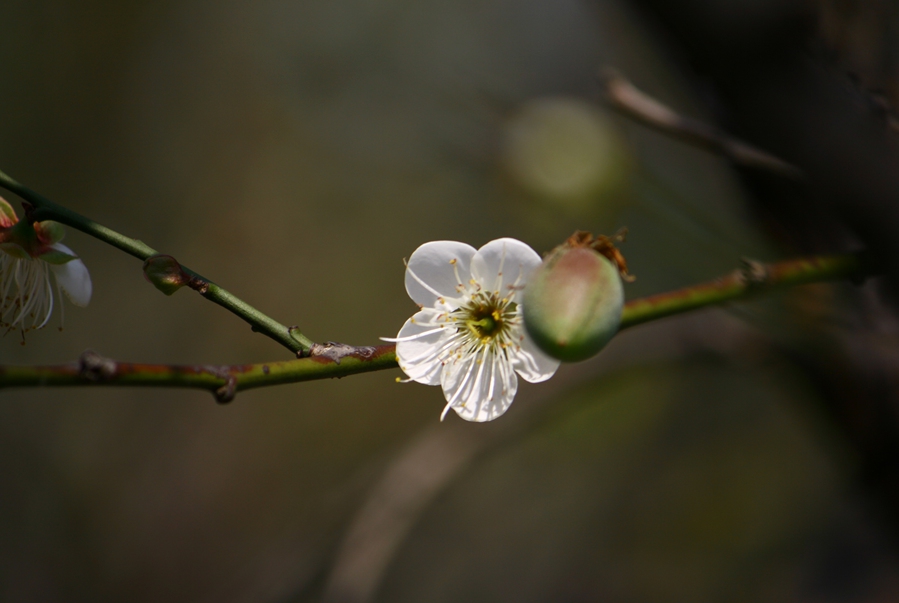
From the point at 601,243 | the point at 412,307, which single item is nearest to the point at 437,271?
the point at 601,243

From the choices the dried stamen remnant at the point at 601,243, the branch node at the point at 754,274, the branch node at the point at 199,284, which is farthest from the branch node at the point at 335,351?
the branch node at the point at 754,274

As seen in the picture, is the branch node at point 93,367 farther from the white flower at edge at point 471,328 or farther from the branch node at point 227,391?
the white flower at edge at point 471,328

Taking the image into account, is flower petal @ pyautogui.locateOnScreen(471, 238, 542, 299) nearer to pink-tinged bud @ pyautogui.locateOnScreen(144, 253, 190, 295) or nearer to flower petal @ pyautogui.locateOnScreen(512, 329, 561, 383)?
flower petal @ pyautogui.locateOnScreen(512, 329, 561, 383)

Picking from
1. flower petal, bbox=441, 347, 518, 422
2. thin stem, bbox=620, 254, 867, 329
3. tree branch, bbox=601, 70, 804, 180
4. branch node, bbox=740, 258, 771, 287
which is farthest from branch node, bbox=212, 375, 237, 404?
tree branch, bbox=601, 70, 804, 180

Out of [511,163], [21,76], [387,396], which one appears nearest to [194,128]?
[21,76]

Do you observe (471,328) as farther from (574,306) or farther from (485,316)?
(574,306)

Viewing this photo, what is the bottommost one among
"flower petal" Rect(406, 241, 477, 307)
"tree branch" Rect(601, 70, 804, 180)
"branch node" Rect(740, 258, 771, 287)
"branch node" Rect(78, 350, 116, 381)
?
"branch node" Rect(78, 350, 116, 381)
